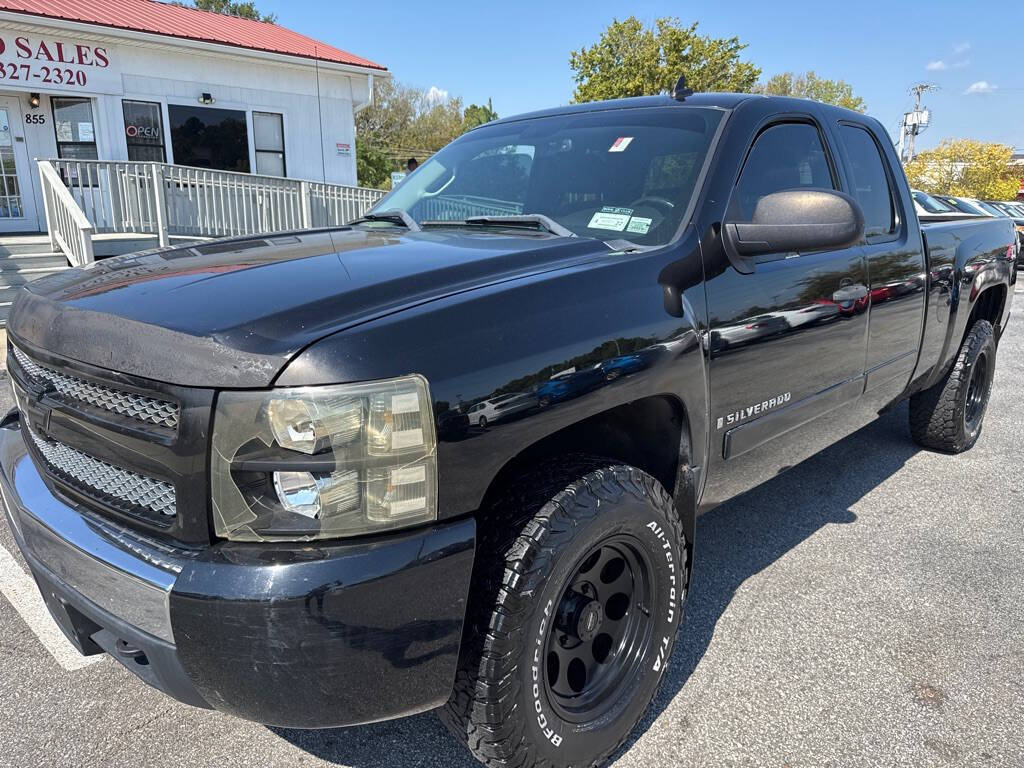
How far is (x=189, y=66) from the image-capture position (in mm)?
12820

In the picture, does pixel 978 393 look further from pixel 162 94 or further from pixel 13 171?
pixel 13 171

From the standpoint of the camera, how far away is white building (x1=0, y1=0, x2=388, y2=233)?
11.5 metres

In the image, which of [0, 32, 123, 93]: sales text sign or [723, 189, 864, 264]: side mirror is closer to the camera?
[723, 189, 864, 264]: side mirror

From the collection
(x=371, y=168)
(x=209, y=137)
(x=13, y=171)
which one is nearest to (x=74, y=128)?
(x=13, y=171)

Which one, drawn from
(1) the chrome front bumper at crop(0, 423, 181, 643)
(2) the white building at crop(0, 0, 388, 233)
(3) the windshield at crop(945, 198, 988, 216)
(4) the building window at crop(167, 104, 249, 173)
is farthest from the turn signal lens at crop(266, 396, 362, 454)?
(3) the windshield at crop(945, 198, 988, 216)

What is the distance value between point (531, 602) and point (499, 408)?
1.51 ft

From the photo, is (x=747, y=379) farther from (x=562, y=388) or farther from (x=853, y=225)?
(x=562, y=388)

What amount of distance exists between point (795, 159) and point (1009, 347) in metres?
7.44

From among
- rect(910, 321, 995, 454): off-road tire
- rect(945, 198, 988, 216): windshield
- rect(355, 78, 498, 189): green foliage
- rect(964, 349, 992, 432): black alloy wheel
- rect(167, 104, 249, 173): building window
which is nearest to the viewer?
rect(910, 321, 995, 454): off-road tire

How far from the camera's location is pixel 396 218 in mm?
3043

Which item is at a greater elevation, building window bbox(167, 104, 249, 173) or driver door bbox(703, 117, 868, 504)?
building window bbox(167, 104, 249, 173)

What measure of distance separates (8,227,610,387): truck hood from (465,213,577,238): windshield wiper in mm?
88

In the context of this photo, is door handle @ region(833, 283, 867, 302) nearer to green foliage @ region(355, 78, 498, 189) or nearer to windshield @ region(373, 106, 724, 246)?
windshield @ region(373, 106, 724, 246)

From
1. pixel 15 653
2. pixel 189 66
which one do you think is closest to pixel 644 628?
pixel 15 653
